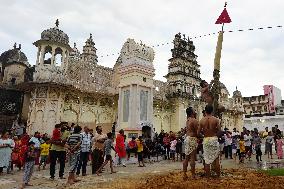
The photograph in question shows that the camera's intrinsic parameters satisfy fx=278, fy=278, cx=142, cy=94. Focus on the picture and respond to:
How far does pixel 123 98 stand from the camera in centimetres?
1727

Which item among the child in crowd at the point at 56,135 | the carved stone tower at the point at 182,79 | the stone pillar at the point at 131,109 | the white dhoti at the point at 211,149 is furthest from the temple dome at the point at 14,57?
the white dhoti at the point at 211,149

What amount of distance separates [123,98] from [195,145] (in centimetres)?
995

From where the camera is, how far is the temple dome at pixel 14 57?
31828mm

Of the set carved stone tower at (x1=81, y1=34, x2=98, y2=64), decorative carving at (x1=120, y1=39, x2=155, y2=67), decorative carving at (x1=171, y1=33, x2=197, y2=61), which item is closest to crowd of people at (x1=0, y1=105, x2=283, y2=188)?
decorative carving at (x1=120, y1=39, x2=155, y2=67)

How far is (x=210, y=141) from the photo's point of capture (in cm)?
738

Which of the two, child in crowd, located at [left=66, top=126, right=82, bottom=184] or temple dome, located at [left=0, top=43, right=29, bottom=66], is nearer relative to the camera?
child in crowd, located at [left=66, top=126, right=82, bottom=184]

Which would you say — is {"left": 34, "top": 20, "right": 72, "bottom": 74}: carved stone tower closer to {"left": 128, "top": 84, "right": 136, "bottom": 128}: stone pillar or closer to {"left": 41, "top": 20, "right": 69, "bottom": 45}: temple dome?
{"left": 41, "top": 20, "right": 69, "bottom": 45}: temple dome

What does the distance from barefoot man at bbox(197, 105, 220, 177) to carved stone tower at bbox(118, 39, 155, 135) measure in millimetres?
8800

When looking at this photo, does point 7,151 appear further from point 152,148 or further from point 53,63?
point 53,63

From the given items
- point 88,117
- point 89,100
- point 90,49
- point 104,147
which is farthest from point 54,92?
point 90,49

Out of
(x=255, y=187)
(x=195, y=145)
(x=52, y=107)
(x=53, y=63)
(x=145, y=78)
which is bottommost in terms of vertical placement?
(x=255, y=187)

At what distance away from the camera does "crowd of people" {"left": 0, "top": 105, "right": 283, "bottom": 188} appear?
7530 mm

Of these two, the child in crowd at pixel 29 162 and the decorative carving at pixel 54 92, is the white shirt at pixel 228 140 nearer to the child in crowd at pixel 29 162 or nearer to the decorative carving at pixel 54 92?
the child in crowd at pixel 29 162

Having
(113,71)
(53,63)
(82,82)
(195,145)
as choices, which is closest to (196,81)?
(113,71)
